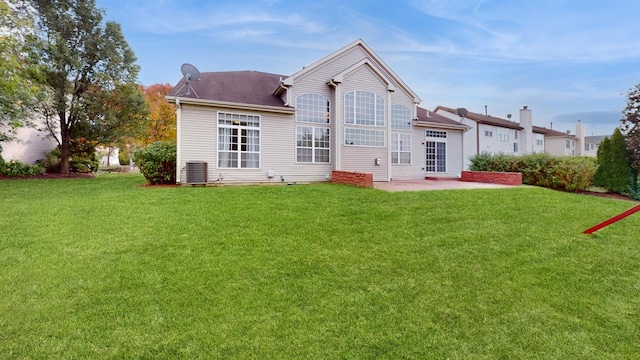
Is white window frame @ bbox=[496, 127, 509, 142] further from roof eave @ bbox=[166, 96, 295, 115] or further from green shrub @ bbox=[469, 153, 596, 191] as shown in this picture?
roof eave @ bbox=[166, 96, 295, 115]

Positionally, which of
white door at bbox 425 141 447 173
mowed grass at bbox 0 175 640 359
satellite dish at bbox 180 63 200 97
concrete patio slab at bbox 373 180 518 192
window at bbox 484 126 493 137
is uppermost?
window at bbox 484 126 493 137

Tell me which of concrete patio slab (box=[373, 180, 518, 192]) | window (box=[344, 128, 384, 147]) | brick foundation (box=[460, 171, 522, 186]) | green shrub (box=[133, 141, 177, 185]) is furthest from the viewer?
window (box=[344, 128, 384, 147])

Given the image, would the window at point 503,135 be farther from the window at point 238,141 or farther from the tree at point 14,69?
the tree at point 14,69

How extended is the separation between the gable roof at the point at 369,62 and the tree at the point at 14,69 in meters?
9.39

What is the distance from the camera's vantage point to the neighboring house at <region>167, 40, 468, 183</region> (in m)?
11.9

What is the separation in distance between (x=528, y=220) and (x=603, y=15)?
993 cm

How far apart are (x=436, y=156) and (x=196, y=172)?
515 inches

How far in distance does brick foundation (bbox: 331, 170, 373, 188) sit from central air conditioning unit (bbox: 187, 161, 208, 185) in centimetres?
549

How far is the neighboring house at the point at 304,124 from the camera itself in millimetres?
11867

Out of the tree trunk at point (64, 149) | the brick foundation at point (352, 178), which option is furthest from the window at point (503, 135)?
the tree trunk at point (64, 149)

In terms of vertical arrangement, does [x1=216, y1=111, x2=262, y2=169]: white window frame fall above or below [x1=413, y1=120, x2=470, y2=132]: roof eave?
below

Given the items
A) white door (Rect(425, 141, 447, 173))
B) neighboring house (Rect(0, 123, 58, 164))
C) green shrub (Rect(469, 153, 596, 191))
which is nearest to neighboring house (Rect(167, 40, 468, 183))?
white door (Rect(425, 141, 447, 173))

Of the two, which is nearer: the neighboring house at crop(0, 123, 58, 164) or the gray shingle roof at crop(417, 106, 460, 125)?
the gray shingle roof at crop(417, 106, 460, 125)

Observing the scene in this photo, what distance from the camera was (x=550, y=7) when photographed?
449 inches
